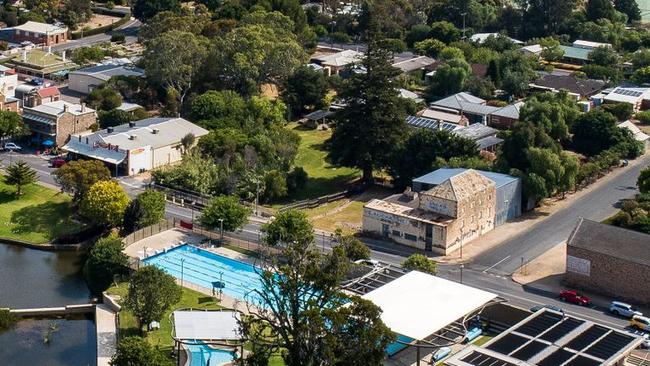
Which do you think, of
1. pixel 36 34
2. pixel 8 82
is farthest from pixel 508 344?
pixel 36 34

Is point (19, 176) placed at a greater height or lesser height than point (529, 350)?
lesser

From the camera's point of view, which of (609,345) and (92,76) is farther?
(92,76)

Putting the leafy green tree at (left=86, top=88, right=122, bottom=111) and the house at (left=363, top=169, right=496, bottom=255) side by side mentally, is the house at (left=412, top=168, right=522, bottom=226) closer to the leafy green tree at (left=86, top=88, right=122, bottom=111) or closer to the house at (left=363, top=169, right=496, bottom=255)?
the house at (left=363, top=169, right=496, bottom=255)

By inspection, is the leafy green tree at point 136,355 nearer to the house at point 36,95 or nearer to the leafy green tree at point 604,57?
the house at point 36,95

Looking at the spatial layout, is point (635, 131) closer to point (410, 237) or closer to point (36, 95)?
point (410, 237)

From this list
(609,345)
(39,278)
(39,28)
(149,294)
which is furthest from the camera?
(39,28)

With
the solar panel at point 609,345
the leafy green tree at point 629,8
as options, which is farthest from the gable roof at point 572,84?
the solar panel at point 609,345
